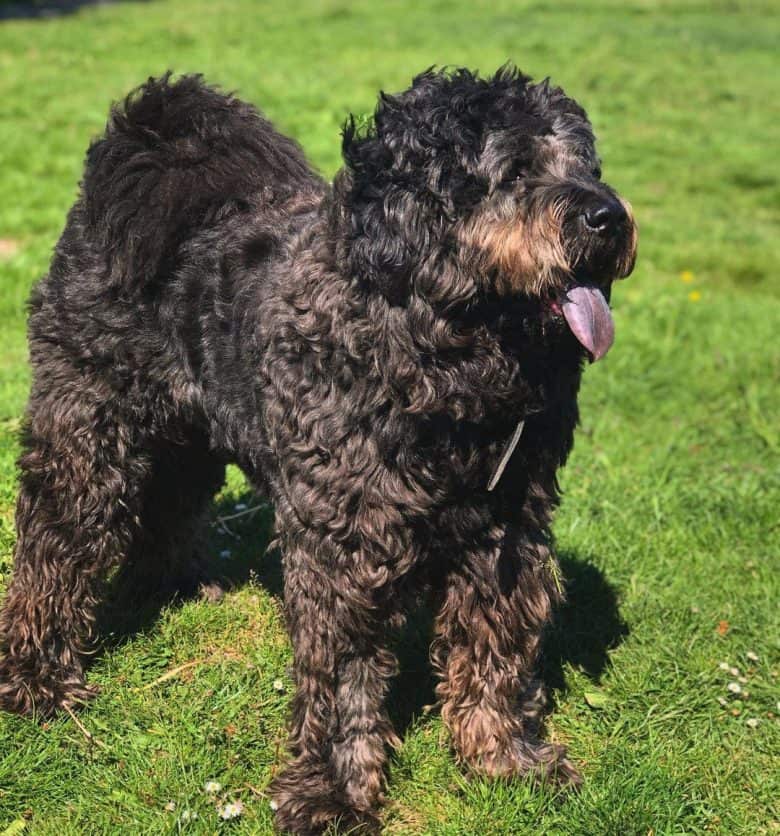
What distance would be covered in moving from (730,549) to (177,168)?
317cm

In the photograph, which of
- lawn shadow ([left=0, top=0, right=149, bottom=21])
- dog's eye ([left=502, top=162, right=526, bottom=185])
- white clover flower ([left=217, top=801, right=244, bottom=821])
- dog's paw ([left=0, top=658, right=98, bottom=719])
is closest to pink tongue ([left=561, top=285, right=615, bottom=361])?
Answer: dog's eye ([left=502, top=162, right=526, bottom=185])

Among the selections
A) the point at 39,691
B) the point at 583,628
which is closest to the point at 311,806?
the point at 39,691

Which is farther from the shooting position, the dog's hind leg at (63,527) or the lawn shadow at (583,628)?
the lawn shadow at (583,628)

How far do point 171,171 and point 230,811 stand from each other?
2.26m

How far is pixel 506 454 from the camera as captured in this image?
3.20m

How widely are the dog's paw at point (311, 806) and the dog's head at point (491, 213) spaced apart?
1.70m

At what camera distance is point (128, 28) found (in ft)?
63.3

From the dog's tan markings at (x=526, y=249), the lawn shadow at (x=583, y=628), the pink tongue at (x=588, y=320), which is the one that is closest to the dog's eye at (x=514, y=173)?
the dog's tan markings at (x=526, y=249)

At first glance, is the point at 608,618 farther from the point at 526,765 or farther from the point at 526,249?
the point at 526,249

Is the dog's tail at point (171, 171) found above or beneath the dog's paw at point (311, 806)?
above

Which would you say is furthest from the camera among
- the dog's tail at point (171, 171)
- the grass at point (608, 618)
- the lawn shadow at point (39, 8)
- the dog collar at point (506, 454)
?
the lawn shadow at point (39, 8)

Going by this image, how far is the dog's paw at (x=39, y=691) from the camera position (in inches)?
161

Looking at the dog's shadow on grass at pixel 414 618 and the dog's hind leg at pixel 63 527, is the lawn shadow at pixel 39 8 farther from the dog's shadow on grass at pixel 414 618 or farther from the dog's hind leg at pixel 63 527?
the dog's hind leg at pixel 63 527

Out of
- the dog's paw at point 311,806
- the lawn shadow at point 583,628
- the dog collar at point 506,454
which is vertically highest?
the dog collar at point 506,454
